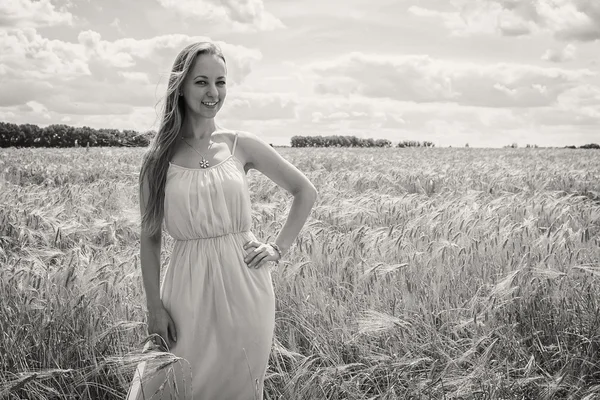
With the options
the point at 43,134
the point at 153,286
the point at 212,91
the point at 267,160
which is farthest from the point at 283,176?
the point at 43,134

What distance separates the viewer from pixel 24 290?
347cm

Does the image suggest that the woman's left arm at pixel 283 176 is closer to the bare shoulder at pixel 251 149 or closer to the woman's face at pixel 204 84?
the bare shoulder at pixel 251 149

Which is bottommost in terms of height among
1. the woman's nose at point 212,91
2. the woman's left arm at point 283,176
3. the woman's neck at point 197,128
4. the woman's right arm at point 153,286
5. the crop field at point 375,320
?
the crop field at point 375,320

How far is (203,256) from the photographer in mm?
2447

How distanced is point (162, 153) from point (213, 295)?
682mm

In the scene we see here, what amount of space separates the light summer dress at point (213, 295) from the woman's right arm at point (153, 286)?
0.14 feet

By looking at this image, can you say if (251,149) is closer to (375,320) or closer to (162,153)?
(162,153)

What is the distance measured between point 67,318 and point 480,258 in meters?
2.94

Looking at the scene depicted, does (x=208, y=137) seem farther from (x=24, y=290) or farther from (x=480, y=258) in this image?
(x=480, y=258)

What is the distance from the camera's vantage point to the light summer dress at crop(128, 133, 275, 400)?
2.39 metres

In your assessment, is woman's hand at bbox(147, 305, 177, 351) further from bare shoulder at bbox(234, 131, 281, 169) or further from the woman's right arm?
bare shoulder at bbox(234, 131, 281, 169)

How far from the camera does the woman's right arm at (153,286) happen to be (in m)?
2.39

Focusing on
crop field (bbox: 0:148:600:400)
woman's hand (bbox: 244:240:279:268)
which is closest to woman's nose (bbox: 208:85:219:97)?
woman's hand (bbox: 244:240:279:268)

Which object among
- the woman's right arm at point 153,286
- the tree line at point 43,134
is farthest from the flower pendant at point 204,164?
the tree line at point 43,134
